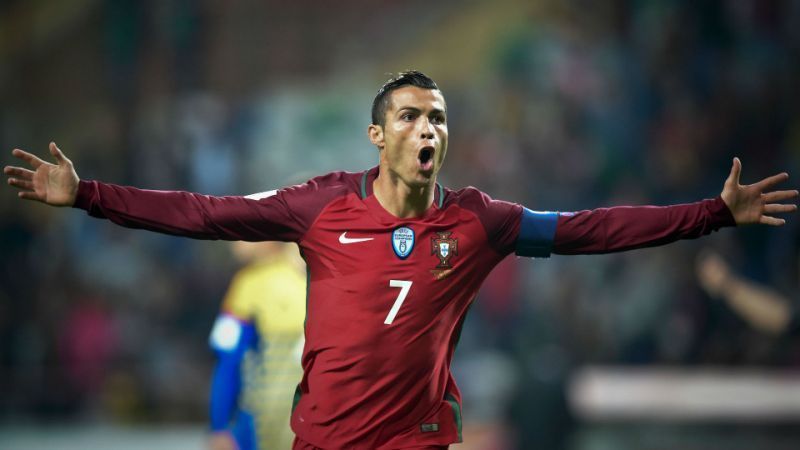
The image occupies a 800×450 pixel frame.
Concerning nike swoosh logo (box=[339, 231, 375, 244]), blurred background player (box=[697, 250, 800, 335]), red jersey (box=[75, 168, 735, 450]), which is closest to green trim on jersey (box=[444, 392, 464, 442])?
red jersey (box=[75, 168, 735, 450])

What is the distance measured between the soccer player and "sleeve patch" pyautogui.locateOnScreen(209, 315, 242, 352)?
1805mm

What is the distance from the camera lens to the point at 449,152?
43.5 ft

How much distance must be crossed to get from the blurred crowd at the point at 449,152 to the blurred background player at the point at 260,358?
133 inches

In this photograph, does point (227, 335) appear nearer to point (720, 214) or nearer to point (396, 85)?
point (396, 85)

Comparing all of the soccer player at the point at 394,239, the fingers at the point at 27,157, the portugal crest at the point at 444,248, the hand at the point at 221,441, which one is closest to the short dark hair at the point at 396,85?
the soccer player at the point at 394,239

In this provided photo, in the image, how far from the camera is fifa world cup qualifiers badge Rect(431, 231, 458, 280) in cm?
393

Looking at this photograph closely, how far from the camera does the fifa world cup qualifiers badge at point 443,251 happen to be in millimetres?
3928

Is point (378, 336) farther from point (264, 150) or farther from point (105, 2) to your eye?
point (105, 2)

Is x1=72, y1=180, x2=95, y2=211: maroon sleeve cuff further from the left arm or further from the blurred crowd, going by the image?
the blurred crowd

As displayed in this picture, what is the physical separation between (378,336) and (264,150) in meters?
10.1

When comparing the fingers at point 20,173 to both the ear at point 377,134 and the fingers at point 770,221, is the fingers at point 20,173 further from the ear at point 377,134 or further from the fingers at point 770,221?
the fingers at point 770,221

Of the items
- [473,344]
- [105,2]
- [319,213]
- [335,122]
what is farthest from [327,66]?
[319,213]

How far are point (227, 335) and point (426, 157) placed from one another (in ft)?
7.68

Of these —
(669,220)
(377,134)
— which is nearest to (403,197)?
(377,134)
